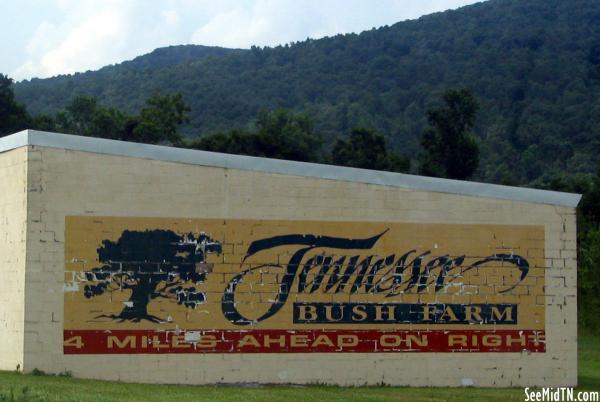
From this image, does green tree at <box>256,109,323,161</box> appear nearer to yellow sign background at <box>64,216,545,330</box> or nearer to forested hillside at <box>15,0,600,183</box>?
forested hillside at <box>15,0,600,183</box>

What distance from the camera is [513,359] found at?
75.2ft

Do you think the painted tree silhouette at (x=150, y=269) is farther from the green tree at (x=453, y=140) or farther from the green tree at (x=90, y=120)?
the green tree at (x=453, y=140)

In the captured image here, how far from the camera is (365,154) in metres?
57.6

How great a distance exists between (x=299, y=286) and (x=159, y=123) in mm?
38253

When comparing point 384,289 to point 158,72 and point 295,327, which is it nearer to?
point 295,327

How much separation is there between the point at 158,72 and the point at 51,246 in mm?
80966

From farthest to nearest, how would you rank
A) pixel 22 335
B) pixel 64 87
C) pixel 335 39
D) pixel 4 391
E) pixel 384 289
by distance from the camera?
pixel 335 39 < pixel 64 87 < pixel 384 289 < pixel 22 335 < pixel 4 391

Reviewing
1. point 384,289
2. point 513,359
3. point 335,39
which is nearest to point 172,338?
point 384,289

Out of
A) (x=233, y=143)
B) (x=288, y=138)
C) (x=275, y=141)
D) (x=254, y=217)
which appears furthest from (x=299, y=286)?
(x=288, y=138)

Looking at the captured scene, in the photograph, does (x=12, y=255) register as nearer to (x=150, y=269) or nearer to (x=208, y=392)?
(x=150, y=269)

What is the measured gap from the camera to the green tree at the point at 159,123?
191 feet

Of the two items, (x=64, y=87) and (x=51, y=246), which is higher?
(x=64, y=87)

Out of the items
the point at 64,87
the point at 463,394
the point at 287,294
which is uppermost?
the point at 64,87

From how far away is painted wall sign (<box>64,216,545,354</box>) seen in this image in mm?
21453
